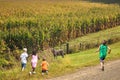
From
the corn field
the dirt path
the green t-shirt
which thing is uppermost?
the green t-shirt

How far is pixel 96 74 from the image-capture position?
73.5ft

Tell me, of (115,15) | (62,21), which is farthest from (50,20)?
(115,15)

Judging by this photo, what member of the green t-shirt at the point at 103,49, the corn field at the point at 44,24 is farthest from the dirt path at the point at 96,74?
the corn field at the point at 44,24

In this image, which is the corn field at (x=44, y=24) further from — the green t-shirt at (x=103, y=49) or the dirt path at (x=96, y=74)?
the green t-shirt at (x=103, y=49)

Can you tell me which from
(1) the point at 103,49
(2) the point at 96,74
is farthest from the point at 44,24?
(2) the point at 96,74

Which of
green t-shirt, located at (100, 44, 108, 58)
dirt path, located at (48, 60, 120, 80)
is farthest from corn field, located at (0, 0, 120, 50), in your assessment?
green t-shirt, located at (100, 44, 108, 58)

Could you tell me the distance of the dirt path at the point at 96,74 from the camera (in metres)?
21.7

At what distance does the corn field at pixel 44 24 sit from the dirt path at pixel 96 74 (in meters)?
15.1

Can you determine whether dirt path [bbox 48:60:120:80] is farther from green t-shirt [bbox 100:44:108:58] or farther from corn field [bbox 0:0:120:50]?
corn field [bbox 0:0:120:50]

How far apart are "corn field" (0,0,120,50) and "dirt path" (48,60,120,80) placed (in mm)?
15106

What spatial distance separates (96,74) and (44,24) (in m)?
30.7

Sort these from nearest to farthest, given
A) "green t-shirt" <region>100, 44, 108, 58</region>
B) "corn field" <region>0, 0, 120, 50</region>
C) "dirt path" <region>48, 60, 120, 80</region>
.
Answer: "dirt path" <region>48, 60, 120, 80</region> < "green t-shirt" <region>100, 44, 108, 58</region> < "corn field" <region>0, 0, 120, 50</region>

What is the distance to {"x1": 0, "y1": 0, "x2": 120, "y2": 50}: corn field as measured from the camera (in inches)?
1742

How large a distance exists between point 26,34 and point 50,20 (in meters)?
12.6
